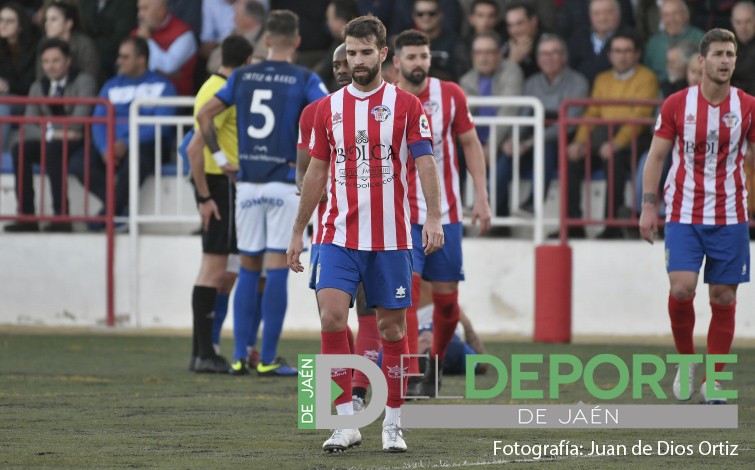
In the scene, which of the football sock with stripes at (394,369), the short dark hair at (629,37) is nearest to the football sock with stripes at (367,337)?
the football sock with stripes at (394,369)

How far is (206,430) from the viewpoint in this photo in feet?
25.4

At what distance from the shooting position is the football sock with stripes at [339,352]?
276 inches

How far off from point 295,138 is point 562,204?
3.83 metres

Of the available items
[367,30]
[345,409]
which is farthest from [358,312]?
[367,30]

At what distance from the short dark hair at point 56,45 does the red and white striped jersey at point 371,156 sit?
8.24 meters

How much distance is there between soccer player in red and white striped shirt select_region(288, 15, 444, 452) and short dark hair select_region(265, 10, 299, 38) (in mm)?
3102

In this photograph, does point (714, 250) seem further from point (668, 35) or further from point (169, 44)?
point (169, 44)

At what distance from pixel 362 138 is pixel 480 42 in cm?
730

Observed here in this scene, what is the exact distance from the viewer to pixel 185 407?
8711 millimetres

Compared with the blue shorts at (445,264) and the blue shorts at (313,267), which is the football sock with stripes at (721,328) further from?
the blue shorts at (313,267)

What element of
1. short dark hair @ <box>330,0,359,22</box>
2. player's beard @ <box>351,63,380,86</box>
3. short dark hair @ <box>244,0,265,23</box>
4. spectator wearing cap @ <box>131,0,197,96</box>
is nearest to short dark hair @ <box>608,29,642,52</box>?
short dark hair @ <box>330,0,359,22</box>

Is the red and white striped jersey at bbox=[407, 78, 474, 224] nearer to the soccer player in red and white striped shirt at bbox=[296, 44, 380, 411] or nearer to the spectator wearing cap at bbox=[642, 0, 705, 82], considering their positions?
A: the soccer player in red and white striped shirt at bbox=[296, 44, 380, 411]

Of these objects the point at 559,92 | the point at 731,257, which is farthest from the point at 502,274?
the point at 731,257

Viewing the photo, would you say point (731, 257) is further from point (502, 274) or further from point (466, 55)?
point (466, 55)
